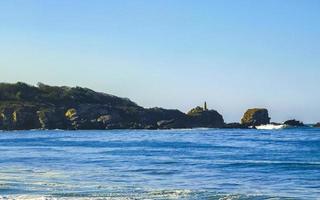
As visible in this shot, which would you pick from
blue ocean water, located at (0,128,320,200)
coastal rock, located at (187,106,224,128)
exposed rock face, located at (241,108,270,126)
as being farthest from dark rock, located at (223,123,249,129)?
blue ocean water, located at (0,128,320,200)

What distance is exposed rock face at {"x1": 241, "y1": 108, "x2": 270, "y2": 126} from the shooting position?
635 feet

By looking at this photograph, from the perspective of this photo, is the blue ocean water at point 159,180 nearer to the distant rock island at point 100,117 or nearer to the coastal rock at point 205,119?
the distant rock island at point 100,117

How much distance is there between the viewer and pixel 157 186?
102 feet

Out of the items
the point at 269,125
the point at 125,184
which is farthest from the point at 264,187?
the point at 269,125

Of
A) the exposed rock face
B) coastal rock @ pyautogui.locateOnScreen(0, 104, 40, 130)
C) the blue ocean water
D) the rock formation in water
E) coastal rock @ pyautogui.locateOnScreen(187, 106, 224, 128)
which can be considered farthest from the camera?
coastal rock @ pyautogui.locateOnScreen(187, 106, 224, 128)

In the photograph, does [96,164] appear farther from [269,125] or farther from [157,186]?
[269,125]

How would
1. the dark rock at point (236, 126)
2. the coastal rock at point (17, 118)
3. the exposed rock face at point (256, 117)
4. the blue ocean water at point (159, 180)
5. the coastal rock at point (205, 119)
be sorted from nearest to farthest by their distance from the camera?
the blue ocean water at point (159, 180)
the coastal rock at point (17, 118)
the exposed rock face at point (256, 117)
the coastal rock at point (205, 119)
the dark rock at point (236, 126)

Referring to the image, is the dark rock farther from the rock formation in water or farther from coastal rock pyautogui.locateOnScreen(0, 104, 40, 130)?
coastal rock pyautogui.locateOnScreen(0, 104, 40, 130)

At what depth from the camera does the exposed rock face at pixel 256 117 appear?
194m

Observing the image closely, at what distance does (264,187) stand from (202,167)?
41.4 feet

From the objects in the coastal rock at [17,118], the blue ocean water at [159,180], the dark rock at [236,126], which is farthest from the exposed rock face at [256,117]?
the blue ocean water at [159,180]

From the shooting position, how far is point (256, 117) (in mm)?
194875

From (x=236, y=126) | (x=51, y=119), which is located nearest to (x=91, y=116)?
(x=51, y=119)

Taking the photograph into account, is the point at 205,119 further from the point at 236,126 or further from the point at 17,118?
the point at 17,118
